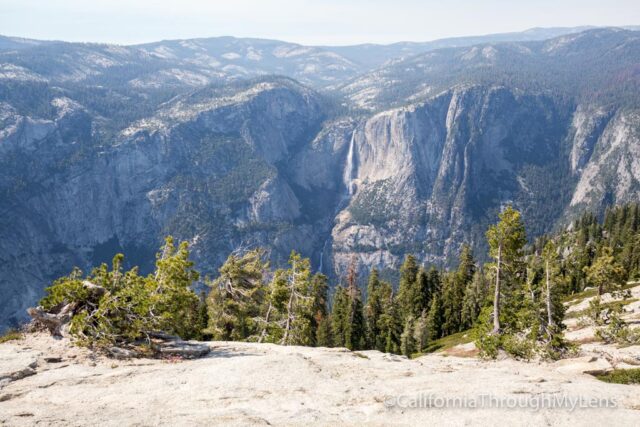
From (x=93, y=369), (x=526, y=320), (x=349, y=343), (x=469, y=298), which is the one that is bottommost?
(x=349, y=343)

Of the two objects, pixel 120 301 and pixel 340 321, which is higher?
pixel 120 301

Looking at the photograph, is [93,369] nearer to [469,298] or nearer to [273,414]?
[273,414]

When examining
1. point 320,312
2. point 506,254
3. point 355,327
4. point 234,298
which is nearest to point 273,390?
point 506,254

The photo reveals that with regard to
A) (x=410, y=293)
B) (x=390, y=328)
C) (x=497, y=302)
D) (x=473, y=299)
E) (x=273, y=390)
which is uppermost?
(x=273, y=390)

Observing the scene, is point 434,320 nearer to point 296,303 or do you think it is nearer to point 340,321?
point 340,321

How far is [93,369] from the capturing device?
2678cm

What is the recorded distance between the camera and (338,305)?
98.9m

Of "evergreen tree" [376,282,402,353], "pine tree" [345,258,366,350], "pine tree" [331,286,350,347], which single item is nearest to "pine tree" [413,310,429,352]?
"evergreen tree" [376,282,402,353]

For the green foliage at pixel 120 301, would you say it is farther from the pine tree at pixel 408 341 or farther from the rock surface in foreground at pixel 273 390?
the pine tree at pixel 408 341

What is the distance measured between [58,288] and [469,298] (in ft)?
277

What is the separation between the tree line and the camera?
31375 millimetres

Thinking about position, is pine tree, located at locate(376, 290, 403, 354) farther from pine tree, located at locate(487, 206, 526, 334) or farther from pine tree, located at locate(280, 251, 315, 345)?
pine tree, located at locate(487, 206, 526, 334)

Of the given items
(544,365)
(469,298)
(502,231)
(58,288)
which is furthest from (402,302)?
(58,288)

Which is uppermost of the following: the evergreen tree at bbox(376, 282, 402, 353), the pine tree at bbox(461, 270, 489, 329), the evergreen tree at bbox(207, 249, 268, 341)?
the evergreen tree at bbox(207, 249, 268, 341)
